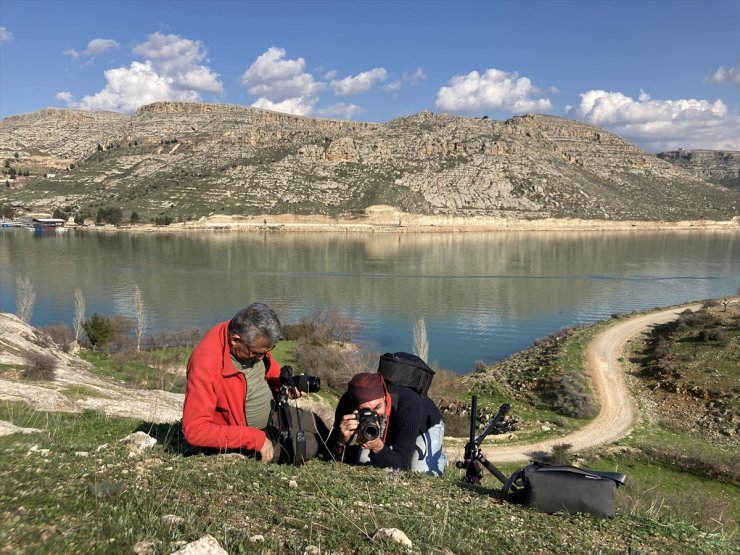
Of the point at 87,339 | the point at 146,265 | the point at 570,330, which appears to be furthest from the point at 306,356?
the point at 146,265

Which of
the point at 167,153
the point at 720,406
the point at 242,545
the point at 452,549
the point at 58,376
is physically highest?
the point at 167,153

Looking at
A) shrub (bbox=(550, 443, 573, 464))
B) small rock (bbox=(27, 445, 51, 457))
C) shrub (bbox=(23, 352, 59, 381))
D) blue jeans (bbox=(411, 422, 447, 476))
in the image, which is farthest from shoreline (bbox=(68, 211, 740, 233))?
blue jeans (bbox=(411, 422, 447, 476))

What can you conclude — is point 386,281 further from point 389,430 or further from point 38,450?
point 38,450

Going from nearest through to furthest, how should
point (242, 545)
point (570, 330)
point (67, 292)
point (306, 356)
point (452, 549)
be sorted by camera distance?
point (242, 545)
point (452, 549)
point (306, 356)
point (570, 330)
point (67, 292)

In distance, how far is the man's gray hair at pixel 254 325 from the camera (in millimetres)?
4051

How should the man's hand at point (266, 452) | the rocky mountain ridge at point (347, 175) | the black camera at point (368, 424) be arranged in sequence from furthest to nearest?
1. the rocky mountain ridge at point (347, 175)
2. the man's hand at point (266, 452)
3. the black camera at point (368, 424)

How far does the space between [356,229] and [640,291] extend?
73202mm

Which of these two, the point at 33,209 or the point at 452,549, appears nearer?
the point at 452,549

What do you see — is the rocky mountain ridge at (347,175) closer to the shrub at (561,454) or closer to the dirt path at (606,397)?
the dirt path at (606,397)

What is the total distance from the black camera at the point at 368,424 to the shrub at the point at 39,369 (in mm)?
11231

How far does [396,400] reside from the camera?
4.30 m

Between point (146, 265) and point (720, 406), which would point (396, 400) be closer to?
point (720, 406)

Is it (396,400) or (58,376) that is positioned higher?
(396,400)

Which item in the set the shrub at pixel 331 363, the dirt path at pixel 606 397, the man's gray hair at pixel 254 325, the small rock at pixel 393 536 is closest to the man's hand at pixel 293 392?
the man's gray hair at pixel 254 325
